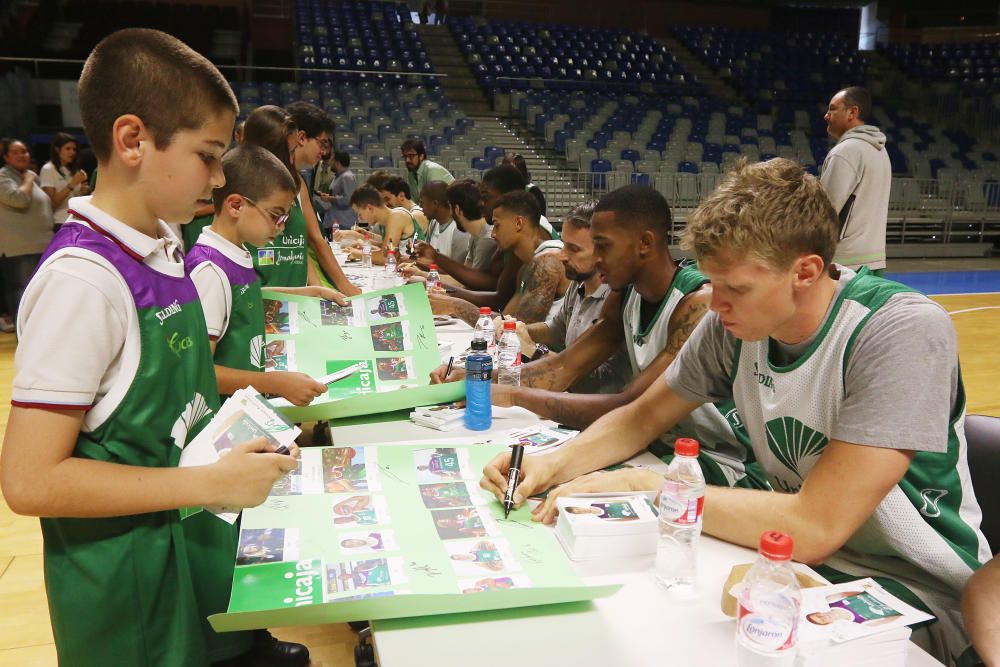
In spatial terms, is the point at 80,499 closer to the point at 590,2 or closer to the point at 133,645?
the point at 133,645

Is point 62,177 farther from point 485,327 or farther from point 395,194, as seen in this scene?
point 485,327

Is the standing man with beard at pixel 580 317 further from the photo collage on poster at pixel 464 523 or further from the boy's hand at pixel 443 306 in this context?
the photo collage on poster at pixel 464 523

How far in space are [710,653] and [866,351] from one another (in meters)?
0.62

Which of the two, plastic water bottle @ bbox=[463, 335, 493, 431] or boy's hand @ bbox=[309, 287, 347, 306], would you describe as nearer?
plastic water bottle @ bbox=[463, 335, 493, 431]

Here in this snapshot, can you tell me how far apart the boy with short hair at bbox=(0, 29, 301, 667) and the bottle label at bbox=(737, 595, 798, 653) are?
2.59 ft

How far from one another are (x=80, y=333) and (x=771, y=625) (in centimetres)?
110

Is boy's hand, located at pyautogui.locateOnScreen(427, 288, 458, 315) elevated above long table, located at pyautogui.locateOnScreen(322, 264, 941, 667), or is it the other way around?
boy's hand, located at pyautogui.locateOnScreen(427, 288, 458, 315)

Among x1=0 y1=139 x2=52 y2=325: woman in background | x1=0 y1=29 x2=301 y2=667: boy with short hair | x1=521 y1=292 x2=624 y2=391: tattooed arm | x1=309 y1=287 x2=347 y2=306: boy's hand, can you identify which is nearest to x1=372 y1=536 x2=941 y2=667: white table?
x1=0 y1=29 x2=301 y2=667: boy with short hair

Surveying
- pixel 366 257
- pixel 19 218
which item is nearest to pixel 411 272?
pixel 366 257

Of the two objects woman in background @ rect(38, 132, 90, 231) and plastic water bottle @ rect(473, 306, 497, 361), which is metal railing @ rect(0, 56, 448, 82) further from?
plastic water bottle @ rect(473, 306, 497, 361)

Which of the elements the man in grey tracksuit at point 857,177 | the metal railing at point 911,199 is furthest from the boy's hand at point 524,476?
the metal railing at point 911,199

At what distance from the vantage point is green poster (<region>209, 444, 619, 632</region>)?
3.74 feet

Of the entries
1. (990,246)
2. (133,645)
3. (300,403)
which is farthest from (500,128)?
(133,645)

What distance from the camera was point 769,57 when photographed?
16.1 meters
